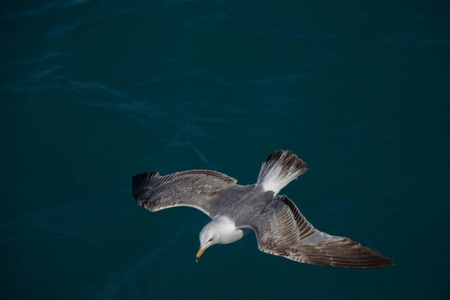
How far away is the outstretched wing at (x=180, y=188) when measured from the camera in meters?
12.2

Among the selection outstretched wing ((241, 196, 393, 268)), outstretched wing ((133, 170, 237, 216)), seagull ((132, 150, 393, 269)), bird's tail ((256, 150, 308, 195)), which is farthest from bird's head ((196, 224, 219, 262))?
bird's tail ((256, 150, 308, 195))

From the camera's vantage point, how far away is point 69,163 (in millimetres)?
15039

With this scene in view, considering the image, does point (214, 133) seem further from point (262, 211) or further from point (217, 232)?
point (217, 232)

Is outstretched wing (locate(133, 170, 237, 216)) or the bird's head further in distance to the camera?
outstretched wing (locate(133, 170, 237, 216))

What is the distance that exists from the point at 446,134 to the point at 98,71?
12.4 meters

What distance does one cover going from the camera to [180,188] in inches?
500

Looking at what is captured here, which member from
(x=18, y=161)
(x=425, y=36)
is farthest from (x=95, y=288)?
(x=425, y=36)

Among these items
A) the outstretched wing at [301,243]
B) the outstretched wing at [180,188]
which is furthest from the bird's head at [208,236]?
the outstretched wing at [180,188]

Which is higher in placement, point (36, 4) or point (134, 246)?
point (36, 4)

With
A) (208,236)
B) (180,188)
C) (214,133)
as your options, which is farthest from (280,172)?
(214,133)

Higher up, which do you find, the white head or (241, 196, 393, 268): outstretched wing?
(241, 196, 393, 268): outstretched wing

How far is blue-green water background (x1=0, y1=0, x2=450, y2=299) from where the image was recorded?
41.3 feet

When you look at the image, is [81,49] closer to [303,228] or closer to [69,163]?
[69,163]

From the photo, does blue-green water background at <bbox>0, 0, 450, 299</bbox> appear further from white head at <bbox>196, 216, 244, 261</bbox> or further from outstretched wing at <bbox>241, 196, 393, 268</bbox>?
outstretched wing at <bbox>241, 196, 393, 268</bbox>
